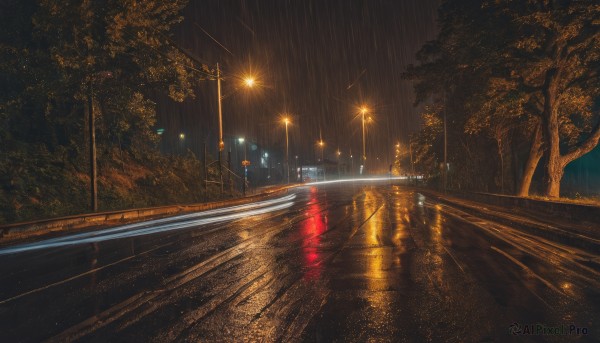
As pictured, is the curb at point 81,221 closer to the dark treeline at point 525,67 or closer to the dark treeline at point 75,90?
the dark treeline at point 75,90

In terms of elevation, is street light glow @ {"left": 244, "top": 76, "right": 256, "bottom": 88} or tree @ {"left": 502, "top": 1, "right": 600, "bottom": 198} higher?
street light glow @ {"left": 244, "top": 76, "right": 256, "bottom": 88}

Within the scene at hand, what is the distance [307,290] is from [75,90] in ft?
65.3

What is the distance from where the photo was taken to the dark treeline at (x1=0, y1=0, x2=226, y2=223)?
65.0 feet

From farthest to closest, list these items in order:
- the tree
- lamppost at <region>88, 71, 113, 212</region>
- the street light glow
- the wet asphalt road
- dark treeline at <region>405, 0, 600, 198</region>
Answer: the street light glow → dark treeline at <region>405, 0, 600, 198</region> → lamppost at <region>88, 71, 113, 212</region> → the tree → the wet asphalt road

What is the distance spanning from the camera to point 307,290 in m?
6.26

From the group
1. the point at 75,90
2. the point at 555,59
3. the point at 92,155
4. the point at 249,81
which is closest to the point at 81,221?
the point at 92,155

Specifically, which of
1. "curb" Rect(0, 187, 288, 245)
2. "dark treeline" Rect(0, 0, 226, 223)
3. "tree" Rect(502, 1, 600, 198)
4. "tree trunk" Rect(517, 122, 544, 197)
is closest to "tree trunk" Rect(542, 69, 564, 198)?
"tree" Rect(502, 1, 600, 198)

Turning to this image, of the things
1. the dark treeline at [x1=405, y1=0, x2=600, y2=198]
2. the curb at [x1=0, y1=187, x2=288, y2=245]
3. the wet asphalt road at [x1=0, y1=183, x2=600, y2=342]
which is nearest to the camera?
the wet asphalt road at [x1=0, y1=183, x2=600, y2=342]

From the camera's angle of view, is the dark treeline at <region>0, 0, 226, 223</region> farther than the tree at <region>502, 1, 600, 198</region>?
Yes

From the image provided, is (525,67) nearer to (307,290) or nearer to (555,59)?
(555,59)

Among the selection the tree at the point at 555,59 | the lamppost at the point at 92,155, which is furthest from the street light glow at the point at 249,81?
the tree at the point at 555,59

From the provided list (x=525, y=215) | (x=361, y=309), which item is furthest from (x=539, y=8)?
(x=361, y=309)

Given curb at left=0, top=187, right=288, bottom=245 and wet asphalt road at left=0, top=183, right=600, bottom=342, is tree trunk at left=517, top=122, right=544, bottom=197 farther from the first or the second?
curb at left=0, top=187, right=288, bottom=245

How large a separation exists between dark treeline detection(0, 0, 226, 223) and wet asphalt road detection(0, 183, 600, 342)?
36.1ft
